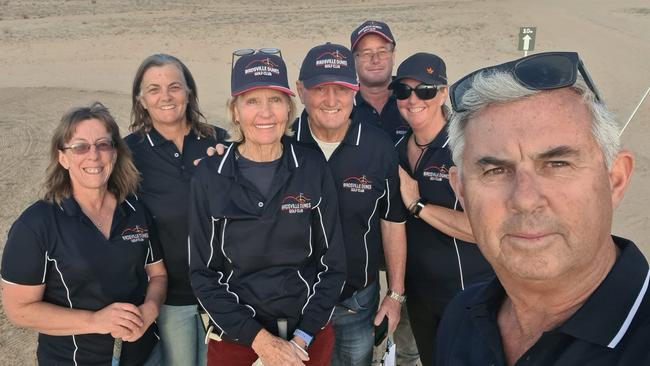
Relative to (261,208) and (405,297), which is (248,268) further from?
(405,297)

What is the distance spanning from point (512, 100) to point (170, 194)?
254 cm

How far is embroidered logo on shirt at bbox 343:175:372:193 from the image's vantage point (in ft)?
11.5

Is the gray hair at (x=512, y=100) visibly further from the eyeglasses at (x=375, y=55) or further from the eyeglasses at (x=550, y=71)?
the eyeglasses at (x=375, y=55)

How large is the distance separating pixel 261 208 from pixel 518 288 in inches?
62.3

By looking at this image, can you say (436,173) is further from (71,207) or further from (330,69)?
(71,207)

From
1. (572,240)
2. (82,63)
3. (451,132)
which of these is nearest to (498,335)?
(572,240)

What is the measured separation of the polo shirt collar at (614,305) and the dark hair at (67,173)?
2688 millimetres

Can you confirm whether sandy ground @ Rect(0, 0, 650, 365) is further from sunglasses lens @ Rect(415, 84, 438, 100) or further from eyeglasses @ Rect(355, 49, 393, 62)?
sunglasses lens @ Rect(415, 84, 438, 100)

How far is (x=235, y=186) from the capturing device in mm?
2988

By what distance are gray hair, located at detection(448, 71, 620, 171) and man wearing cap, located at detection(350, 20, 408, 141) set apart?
8.81 feet

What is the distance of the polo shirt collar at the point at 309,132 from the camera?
11.6 ft

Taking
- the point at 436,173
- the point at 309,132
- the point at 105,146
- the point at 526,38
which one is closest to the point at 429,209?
the point at 436,173

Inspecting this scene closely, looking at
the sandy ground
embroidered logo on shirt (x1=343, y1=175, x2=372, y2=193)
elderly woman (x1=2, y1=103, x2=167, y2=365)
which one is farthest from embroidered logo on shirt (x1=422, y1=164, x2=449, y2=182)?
the sandy ground

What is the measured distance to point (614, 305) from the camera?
150 cm
